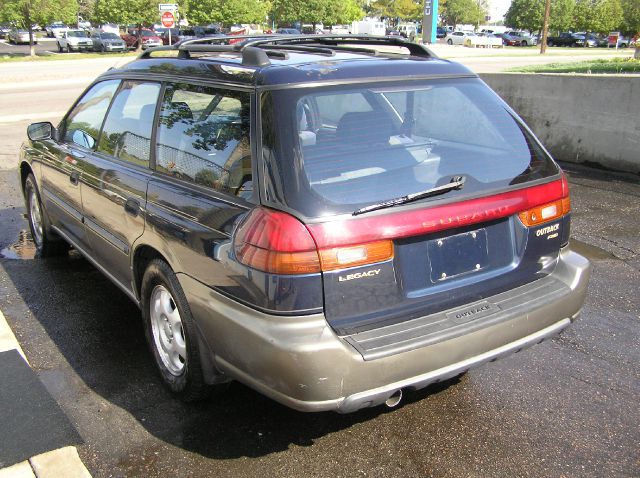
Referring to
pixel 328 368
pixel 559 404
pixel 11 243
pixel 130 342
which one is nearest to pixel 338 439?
pixel 328 368

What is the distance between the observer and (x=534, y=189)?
316cm

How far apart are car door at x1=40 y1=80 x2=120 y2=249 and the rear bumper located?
1.86 meters

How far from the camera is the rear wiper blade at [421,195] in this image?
8.73ft

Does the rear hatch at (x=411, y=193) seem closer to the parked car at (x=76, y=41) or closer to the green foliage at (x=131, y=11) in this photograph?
the green foliage at (x=131, y=11)

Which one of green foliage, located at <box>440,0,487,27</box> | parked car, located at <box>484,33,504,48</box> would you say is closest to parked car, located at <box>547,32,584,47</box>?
parked car, located at <box>484,33,504,48</box>

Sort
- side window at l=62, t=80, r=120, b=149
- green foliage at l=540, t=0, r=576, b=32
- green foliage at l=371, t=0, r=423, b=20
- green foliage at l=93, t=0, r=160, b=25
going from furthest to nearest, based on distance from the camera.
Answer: green foliage at l=371, t=0, r=423, b=20 → green foliage at l=540, t=0, r=576, b=32 → green foliage at l=93, t=0, r=160, b=25 → side window at l=62, t=80, r=120, b=149

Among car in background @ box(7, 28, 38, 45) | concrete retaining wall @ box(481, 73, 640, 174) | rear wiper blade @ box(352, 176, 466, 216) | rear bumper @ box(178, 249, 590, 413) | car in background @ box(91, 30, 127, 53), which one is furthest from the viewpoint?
car in background @ box(7, 28, 38, 45)

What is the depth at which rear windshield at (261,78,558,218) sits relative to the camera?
2.67 meters

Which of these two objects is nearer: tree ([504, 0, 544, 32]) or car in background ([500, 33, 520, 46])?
car in background ([500, 33, 520, 46])

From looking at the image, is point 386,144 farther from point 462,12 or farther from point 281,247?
point 462,12

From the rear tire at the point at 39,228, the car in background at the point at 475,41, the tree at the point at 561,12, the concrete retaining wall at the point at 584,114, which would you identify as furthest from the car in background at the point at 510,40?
the rear tire at the point at 39,228

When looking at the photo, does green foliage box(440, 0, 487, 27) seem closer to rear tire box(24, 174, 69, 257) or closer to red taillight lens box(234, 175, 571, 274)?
rear tire box(24, 174, 69, 257)

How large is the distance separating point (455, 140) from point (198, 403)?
1.97 metres

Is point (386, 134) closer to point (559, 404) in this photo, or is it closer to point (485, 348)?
point (485, 348)
